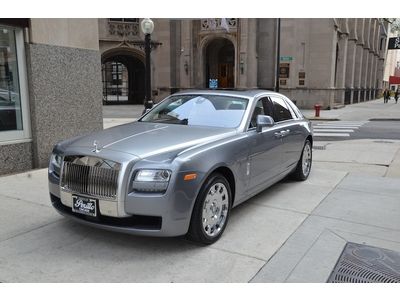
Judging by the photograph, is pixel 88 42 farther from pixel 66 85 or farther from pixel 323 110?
pixel 323 110

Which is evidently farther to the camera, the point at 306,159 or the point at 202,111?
the point at 306,159

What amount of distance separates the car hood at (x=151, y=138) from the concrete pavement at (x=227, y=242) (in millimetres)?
997

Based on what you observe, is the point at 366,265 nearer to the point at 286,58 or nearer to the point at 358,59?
the point at 286,58

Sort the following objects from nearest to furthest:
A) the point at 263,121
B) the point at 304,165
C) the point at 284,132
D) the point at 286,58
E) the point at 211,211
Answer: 1. the point at 211,211
2. the point at 263,121
3. the point at 284,132
4. the point at 304,165
5. the point at 286,58

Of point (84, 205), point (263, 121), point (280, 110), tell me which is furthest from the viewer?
point (280, 110)

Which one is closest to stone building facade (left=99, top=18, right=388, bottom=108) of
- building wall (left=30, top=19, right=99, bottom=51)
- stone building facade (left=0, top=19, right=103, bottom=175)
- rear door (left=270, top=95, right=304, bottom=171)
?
building wall (left=30, top=19, right=99, bottom=51)

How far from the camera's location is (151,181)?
386 centimetres

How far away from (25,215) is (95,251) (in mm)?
1542

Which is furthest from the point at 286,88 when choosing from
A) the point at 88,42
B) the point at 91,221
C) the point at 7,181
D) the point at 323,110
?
the point at 91,221

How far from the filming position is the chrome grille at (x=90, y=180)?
3.93 metres

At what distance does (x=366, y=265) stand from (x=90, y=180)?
9.07 feet

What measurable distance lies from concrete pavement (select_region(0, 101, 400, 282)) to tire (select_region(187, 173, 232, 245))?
0.14 metres

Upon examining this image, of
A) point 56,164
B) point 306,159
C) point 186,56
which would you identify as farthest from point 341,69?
point 56,164

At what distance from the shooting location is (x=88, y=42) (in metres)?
8.72
